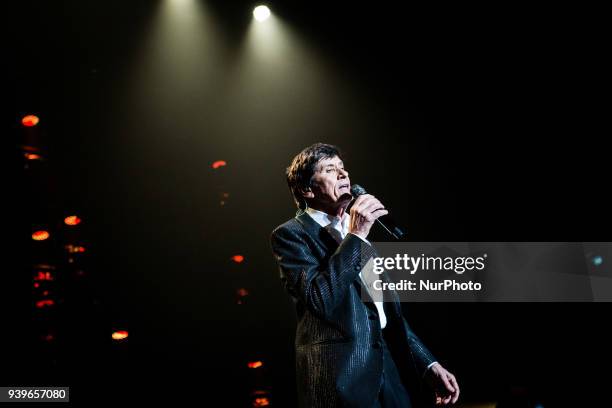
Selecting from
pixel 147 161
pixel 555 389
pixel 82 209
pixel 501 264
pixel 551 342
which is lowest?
pixel 555 389

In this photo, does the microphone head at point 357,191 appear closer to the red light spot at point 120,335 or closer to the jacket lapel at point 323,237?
the jacket lapel at point 323,237

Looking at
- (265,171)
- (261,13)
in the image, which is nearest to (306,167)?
(265,171)

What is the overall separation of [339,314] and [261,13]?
12.7ft

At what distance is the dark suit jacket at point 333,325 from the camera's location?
51.0 inches

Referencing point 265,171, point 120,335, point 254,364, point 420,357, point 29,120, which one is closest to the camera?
→ point 420,357

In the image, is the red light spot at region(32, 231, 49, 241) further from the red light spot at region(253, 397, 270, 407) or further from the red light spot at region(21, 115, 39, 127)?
the red light spot at region(253, 397, 270, 407)

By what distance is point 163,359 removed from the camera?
178 inches

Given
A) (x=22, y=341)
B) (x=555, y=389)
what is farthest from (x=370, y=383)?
(x=22, y=341)

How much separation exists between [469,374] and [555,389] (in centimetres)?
187

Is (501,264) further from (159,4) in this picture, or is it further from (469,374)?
(159,4)

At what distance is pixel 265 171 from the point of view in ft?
16.0

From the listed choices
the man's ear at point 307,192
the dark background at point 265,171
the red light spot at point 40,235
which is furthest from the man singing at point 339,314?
the red light spot at point 40,235

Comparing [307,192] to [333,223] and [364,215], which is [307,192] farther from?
[364,215]

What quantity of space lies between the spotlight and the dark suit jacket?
11.9 ft
